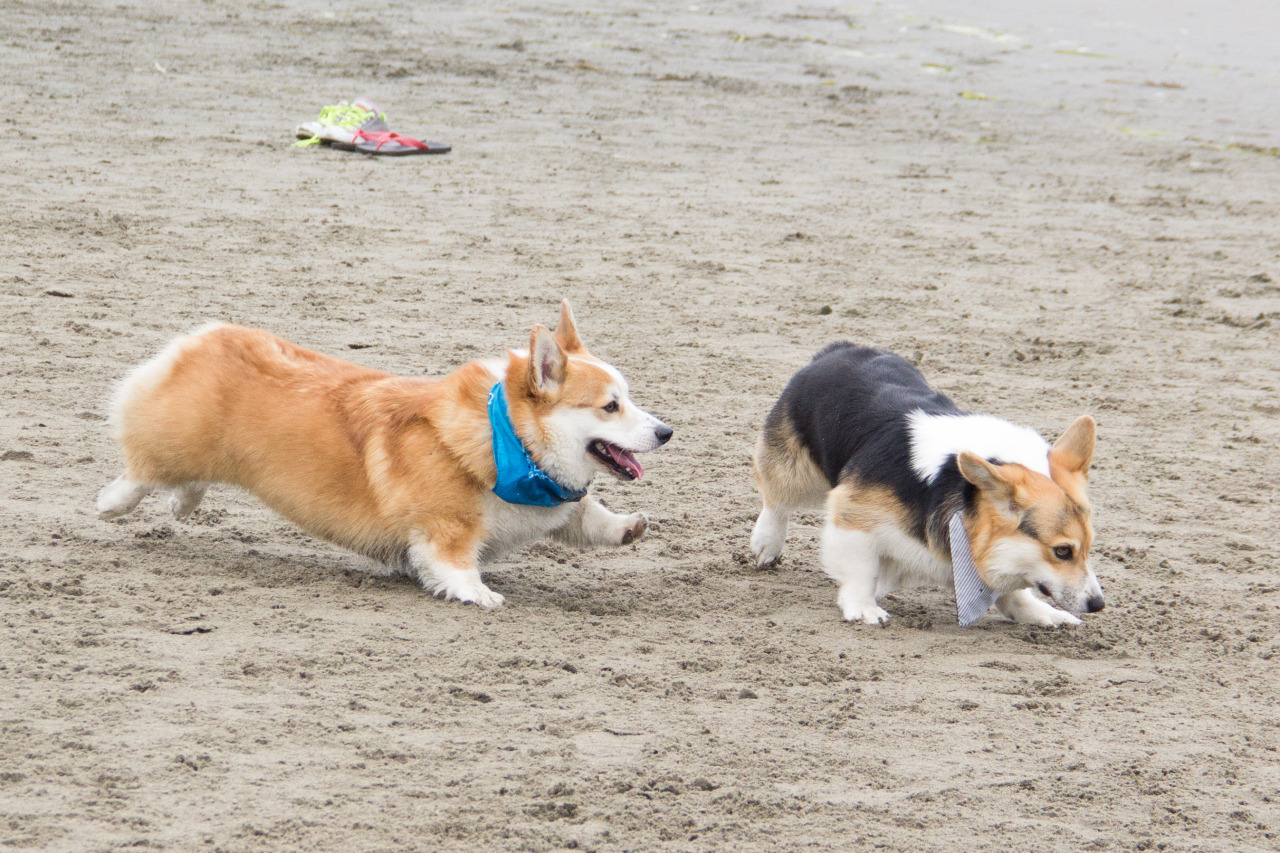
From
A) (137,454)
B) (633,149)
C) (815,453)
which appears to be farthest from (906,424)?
(633,149)

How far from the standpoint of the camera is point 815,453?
4746mm

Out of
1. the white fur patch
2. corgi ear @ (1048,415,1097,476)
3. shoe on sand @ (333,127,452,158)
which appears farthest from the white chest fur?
shoe on sand @ (333,127,452,158)

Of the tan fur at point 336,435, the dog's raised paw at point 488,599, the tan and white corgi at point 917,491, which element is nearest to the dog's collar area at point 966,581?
the tan and white corgi at point 917,491

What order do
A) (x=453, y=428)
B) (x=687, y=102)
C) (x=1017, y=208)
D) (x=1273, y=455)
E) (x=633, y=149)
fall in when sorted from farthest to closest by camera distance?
(x=687, y=102)
(x=633, y=149)
(x=1017, y=208)
(x=1273, y=455)
(x=453, y=428)

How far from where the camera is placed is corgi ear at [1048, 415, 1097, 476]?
4.26 metres

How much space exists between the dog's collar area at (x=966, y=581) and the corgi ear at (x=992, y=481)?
5.1 inches

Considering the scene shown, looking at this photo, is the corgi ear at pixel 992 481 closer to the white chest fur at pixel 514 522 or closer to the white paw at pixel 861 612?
the white paw at pixel 861 612

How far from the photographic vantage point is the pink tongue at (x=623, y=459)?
4.41 metres

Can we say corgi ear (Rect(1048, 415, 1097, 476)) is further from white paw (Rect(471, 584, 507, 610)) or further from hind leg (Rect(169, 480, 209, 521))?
hind leg (Rect(169, 480, 209, 521))

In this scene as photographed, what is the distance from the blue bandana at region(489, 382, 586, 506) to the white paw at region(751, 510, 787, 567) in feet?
2.93

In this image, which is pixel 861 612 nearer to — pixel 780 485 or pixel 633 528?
pixel 780 485

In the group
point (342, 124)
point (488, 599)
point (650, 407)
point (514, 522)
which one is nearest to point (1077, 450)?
point (514, 522)

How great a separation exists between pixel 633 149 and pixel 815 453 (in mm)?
6710

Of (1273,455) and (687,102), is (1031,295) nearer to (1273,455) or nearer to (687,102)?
(1273,455)
